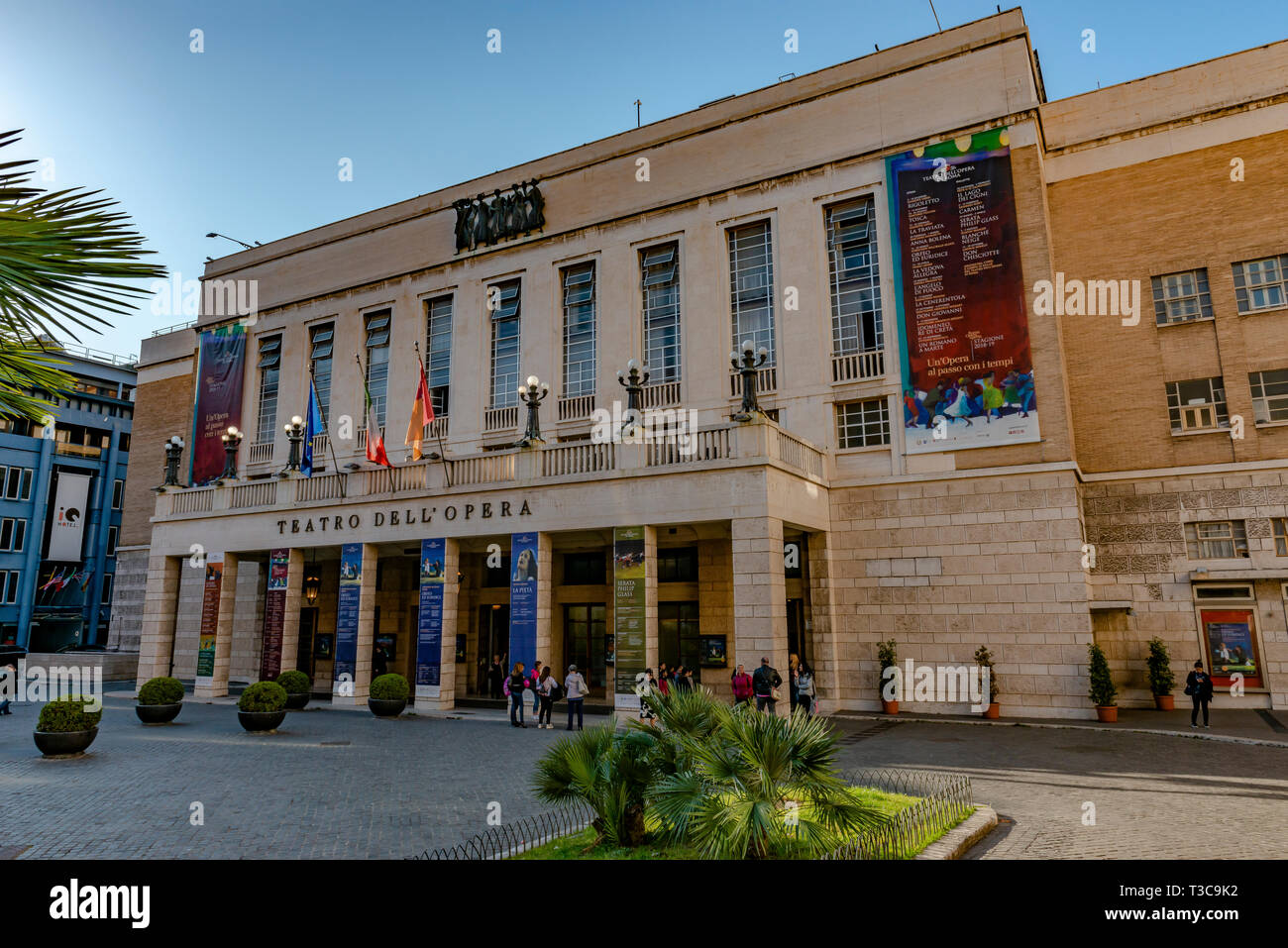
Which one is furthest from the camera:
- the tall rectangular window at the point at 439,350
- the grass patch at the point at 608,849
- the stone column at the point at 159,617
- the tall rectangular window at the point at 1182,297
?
the tall rectangular window at the point at 439,350

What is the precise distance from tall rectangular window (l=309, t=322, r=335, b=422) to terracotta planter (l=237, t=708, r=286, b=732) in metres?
18.6

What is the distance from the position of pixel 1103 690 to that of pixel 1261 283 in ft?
43.6

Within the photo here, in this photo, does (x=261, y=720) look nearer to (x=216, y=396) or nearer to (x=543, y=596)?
(x=543, y=596)

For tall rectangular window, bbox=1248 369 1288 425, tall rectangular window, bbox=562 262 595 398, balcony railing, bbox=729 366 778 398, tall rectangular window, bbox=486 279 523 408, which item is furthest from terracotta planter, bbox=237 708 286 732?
tall rectangular window, bbox=1248 369 1288 425

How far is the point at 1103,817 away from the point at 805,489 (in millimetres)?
13792

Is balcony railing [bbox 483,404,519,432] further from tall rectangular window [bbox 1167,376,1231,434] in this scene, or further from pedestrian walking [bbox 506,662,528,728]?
tall rectangular window [bbox 1167,376,1231,434]

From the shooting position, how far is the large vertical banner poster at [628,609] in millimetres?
A: 21578

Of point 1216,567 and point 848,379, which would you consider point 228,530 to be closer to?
point 848,379

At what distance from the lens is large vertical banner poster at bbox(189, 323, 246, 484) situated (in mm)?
38594

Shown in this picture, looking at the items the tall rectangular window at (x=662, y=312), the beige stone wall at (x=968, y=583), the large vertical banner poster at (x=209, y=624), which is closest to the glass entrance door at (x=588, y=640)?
the beige stone wall at (x=968, y=583)

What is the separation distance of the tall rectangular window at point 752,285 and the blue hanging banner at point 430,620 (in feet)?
41.4

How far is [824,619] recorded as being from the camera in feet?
81.9

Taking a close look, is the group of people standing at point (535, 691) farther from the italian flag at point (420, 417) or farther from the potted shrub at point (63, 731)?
the potted shrub at point (63, 731)
